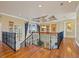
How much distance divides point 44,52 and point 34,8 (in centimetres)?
145

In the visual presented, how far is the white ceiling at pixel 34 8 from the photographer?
3.93m

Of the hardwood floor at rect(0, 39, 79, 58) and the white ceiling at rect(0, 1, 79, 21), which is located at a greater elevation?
the white ceiling at rect(0, 1, 79, 21)

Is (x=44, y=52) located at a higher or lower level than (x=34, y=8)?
lower

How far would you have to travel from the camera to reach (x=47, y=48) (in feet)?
13.6

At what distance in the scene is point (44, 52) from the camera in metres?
4.03

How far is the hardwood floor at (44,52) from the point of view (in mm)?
3926

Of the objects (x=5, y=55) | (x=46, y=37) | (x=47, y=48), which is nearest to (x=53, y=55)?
(x=47, y=48)

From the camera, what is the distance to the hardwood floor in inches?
155

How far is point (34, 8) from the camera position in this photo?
4.07 metres

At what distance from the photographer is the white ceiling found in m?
3.93

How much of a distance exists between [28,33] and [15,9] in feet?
2.89

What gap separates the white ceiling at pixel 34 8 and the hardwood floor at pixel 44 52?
1026 millimetres

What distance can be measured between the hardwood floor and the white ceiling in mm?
1026

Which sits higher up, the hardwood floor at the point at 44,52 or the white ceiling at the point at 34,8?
the white ceiling at the point at 34,8
